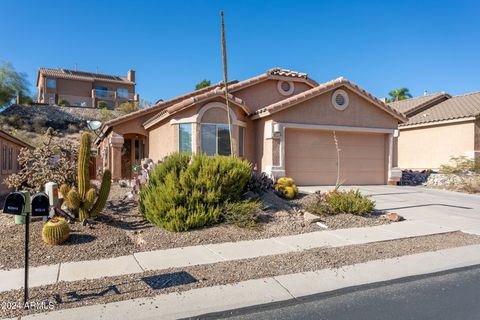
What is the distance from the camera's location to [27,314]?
4406 mm

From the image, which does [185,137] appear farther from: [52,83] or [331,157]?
[52,83]

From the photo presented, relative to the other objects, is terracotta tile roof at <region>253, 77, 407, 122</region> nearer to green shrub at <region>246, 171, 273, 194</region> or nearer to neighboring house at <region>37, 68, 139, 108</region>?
green shrub at <region>246, 171, 273, 194</region>

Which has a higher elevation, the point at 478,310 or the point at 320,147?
the point at 320,147

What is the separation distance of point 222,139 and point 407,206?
7.44m

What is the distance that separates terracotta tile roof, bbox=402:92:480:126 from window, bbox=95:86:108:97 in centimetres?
4050

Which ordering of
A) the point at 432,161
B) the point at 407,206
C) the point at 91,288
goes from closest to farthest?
the point at 91,288, the point at 407,206, the point at 432,161

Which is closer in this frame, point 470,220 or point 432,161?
point 470,220

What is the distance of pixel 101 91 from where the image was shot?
2026 inches

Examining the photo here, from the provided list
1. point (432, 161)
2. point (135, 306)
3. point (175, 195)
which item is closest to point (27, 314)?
point (135, 306)

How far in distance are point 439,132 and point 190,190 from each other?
1821 cm

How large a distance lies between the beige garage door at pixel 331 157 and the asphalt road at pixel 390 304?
424 inches

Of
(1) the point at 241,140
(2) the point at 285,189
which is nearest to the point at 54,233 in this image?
(2) the point at 285,189

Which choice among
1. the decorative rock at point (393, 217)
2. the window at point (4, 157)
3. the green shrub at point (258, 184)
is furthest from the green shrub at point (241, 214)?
the window at point (4, 157)

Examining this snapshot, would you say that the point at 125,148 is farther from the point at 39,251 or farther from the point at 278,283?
the point at 278,283
